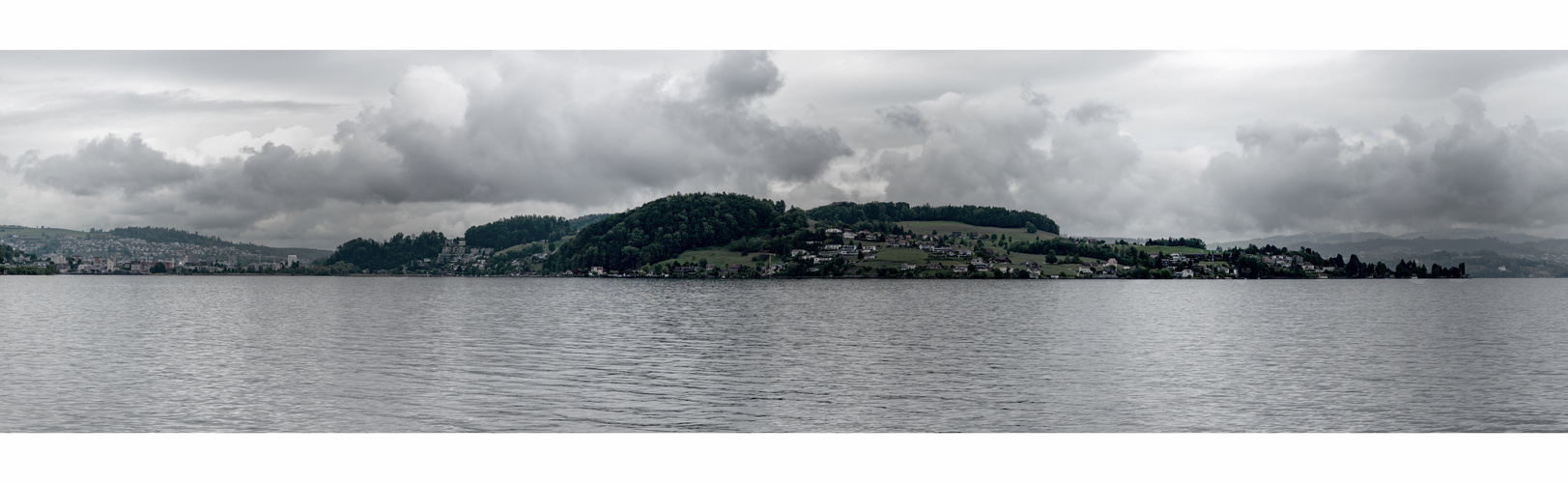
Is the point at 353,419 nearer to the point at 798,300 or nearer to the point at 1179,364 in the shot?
the point at 1179,364

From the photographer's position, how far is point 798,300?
103 metres

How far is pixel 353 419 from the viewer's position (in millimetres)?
25719

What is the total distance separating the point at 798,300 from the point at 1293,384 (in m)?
70.8

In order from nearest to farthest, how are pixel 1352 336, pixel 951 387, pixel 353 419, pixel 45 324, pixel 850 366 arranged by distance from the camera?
1. pixel 353 419
2. pixel 951 387
3. pixel 850 366
4. pixel 1352 336
5. pixel 45 324

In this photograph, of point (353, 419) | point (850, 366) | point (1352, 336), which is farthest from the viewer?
point (1352, 336)

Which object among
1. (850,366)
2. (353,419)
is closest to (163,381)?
(353,419)

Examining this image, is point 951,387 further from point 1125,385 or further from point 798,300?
point 798,300

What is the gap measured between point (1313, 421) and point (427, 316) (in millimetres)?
64381

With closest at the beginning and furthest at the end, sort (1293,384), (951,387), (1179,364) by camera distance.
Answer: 1. (951,387)
2. (1293,384)
3. (1179,364)

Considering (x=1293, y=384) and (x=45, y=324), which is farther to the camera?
(x=45, y=324)

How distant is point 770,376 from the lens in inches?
1357

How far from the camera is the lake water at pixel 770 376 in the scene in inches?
1029

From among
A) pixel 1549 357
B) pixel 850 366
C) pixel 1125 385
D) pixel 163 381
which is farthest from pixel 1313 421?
pixel 163 381

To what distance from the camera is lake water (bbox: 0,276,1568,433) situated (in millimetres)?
26141
